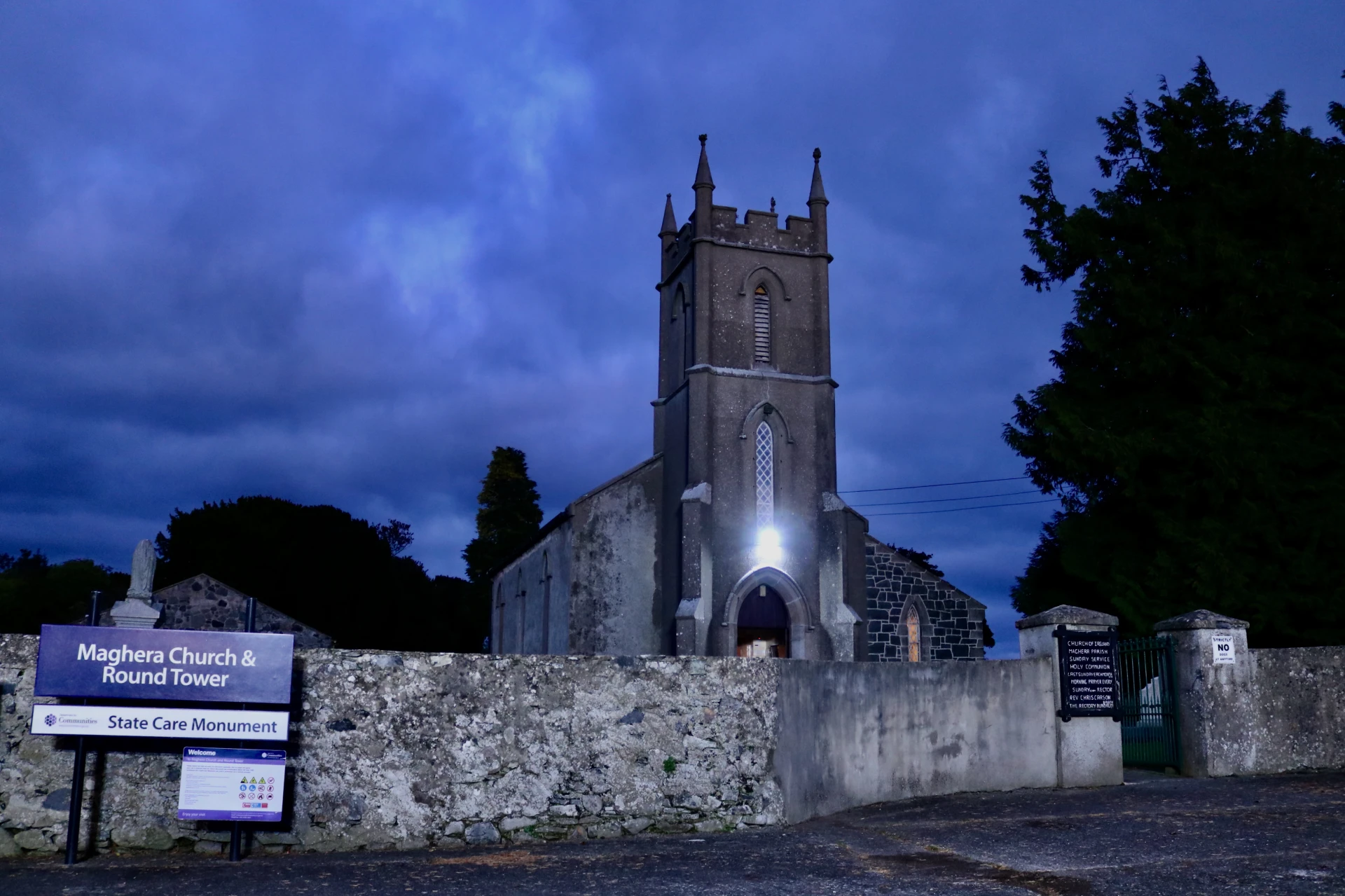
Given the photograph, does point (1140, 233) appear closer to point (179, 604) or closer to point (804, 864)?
point (804, 864)

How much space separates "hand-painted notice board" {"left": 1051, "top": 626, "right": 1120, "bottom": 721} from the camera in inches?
480

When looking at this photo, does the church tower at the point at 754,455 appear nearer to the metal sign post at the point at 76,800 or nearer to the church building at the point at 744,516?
the church building at the point at 744,516

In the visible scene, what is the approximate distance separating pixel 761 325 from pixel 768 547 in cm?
553

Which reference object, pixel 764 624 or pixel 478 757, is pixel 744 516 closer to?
pixel 764 624

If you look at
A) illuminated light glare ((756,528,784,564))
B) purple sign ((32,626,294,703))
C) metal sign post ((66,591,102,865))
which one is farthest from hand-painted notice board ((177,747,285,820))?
illuminated light glare ((756,528,784,564))

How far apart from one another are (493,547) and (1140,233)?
37.2 m

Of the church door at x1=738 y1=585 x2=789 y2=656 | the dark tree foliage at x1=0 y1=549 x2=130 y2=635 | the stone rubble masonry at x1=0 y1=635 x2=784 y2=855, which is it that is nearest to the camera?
the stone rubble masonry at x1=0 y1=635 x2=784 y2=855

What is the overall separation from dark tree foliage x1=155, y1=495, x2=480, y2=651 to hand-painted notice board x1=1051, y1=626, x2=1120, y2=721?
32483 millimetres

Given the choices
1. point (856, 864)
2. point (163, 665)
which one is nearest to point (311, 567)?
point (163, 665)

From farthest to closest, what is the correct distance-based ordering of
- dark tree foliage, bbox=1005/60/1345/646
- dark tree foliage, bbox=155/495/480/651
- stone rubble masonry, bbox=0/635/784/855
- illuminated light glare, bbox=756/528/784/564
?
dark tree foliage, bbox=155/495/480/651 → illuminated light glare, bbox=756/528/784/564 → dark tree foliage, bbox=1005/60/1345/646 → stone rubble masonry, bbox=0/635/784/855

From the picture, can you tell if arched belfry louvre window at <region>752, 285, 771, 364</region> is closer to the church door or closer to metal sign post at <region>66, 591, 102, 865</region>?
the church door

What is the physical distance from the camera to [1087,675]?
12297 mm

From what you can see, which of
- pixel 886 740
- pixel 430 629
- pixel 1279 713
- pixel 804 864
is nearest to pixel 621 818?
pixel 804 864

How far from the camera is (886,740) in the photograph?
10.9 metres
